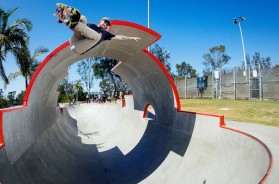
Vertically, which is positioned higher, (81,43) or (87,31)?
(87,31)

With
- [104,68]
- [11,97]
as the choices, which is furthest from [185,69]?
[11,97]

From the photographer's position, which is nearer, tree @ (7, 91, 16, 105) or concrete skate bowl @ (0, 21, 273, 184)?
concrete skate bowl @ (0, 21, 273, 184)

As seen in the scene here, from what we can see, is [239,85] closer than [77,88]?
Yes

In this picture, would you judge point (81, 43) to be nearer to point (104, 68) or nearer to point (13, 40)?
point (13, 40)

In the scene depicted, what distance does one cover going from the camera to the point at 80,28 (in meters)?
6.81

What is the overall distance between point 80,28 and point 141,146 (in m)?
9.87

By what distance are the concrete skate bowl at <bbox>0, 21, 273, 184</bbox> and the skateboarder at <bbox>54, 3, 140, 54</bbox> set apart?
214 centimetres

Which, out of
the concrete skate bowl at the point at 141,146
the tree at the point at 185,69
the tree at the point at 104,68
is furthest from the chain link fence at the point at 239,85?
the tree at the point at 185,69

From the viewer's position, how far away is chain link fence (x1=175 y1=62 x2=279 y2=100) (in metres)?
23.5

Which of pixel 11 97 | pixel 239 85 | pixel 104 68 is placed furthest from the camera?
pixel 104 68

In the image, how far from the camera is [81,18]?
Result: 22.4 ft

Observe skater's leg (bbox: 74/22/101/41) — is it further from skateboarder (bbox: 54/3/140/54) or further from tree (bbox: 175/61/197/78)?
tree (bbox: 175/61/197/78)

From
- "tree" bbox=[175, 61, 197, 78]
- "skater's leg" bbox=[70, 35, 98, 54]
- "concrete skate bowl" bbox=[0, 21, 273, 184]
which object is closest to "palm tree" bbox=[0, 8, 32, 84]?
"concrete skate bowl" bbox=[0, 21, 273, 184]

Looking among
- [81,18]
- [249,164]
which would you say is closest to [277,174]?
[249,164]
